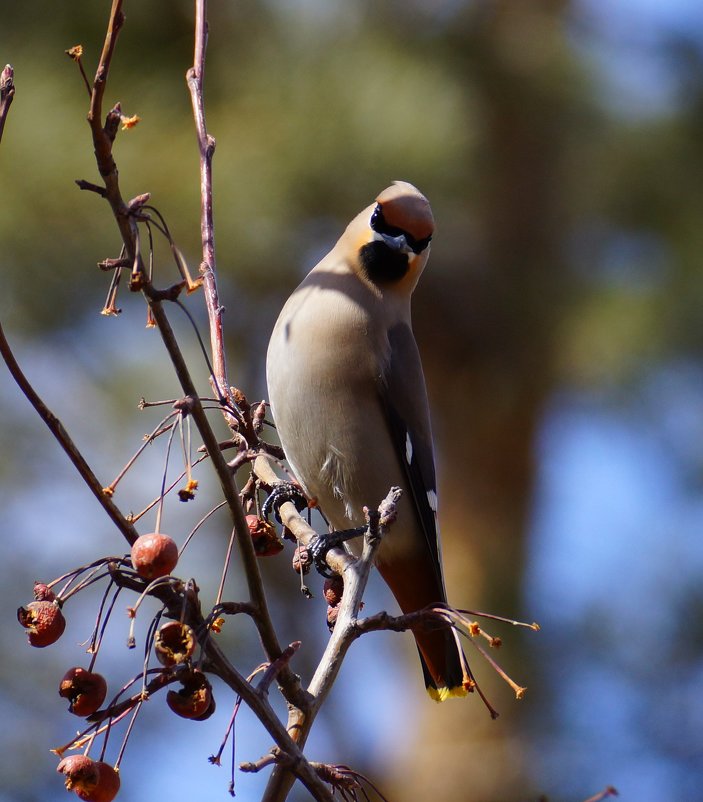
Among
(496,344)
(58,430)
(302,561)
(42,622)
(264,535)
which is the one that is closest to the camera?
(58,430)

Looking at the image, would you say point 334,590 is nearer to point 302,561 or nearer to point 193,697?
point 302,561

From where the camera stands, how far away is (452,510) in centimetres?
862

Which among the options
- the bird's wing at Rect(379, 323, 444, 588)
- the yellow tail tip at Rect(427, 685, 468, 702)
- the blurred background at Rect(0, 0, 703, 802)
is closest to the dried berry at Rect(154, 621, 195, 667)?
the yellow tail tip at Rect(427, 685, 468, 702)

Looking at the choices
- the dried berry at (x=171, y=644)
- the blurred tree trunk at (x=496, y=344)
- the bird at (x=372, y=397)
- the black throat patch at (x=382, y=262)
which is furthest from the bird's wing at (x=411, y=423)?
the blurred tree trunk at (x=496, y=344)

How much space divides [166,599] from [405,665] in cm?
727

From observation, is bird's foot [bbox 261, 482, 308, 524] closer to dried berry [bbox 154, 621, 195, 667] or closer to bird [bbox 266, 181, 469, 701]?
bird [bbox 266, 181, 469, 701]

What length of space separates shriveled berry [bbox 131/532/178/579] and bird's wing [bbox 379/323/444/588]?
1.59m

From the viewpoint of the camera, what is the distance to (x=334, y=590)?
7.32 feet

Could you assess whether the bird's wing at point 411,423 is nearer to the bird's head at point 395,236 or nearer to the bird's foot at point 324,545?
the bird's head at point 395,236

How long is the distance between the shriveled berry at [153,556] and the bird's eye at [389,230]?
170cm

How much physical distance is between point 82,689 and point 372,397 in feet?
4.99

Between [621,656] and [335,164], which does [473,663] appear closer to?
[621,656]

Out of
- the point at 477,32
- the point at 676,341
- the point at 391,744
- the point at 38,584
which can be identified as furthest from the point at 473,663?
the point at 38,584

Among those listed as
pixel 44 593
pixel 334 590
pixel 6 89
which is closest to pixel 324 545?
pixel 334 590
